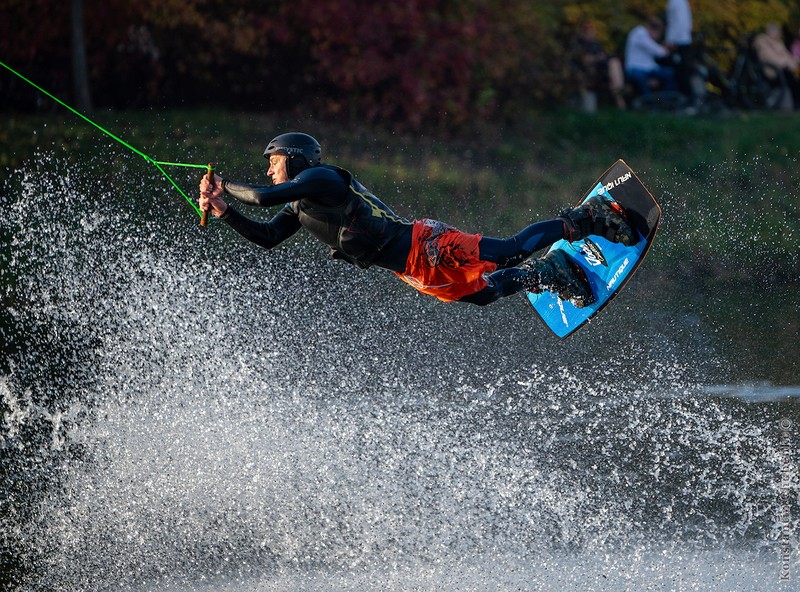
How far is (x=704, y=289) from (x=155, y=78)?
6912mm

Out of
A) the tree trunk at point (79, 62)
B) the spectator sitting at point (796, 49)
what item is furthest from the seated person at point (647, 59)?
the tree trunk at point (79, 62)

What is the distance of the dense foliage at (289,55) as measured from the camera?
14969 millimetres

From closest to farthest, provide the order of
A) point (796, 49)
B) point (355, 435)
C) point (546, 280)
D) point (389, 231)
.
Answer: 1. point (389, 231)
2. point (546, 280)
3. point (355, 435)
4. point (796, 49)

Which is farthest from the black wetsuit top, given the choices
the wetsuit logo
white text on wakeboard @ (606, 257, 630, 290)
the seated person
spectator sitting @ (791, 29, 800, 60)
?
spectator sitting @ (791, 29, 800, 60)

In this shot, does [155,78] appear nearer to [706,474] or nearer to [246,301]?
[246,301]

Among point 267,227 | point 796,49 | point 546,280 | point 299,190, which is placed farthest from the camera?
point 796,49

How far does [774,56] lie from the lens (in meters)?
17.5

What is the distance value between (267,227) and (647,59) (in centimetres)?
1011

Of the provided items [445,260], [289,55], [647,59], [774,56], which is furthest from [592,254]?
[774,56]

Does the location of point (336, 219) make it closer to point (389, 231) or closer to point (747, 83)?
point (389, 231)

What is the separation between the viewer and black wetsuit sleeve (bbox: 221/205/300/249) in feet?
24.3

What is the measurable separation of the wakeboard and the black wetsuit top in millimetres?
1277

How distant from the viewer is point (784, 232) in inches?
545

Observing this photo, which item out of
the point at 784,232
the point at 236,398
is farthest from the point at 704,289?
the point at 236,398
